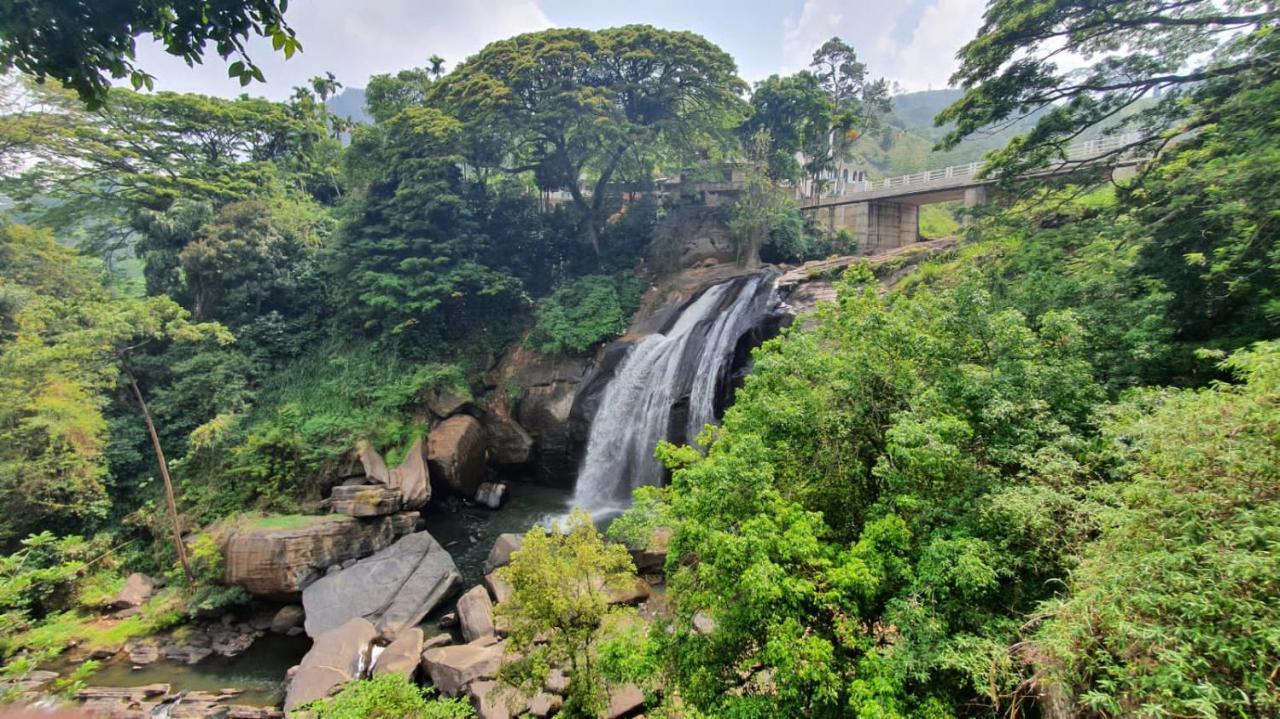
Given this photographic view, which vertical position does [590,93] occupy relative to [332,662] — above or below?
above

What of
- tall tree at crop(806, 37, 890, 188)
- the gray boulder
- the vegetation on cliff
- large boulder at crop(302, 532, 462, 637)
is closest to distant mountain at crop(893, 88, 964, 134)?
tall tree at crop(806, 37, 890, 188)

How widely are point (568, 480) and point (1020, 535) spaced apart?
564 inches

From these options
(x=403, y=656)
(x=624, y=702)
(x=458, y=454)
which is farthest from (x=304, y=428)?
(x=624, y=702)

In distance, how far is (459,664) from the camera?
868 cm

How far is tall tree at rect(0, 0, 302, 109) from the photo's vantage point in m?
2.72

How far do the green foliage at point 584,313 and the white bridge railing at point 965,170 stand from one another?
40.6ft

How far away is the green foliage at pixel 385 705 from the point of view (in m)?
6.09

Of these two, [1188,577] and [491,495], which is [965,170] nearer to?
[1188,577]

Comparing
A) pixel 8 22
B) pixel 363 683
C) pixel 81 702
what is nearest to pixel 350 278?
pixel 81 702

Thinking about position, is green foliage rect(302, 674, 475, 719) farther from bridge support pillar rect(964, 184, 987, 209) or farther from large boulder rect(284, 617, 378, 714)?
bridge support pillar rect(964, 184, 987, 209)

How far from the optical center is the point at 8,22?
8.51ft

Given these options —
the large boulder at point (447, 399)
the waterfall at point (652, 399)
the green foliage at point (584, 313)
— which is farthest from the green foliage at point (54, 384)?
the waterfall at point (652, 399)

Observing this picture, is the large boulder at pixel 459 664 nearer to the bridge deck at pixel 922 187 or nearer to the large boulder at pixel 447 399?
the large boulder at pixel 447 399

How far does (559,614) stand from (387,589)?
6.93m
